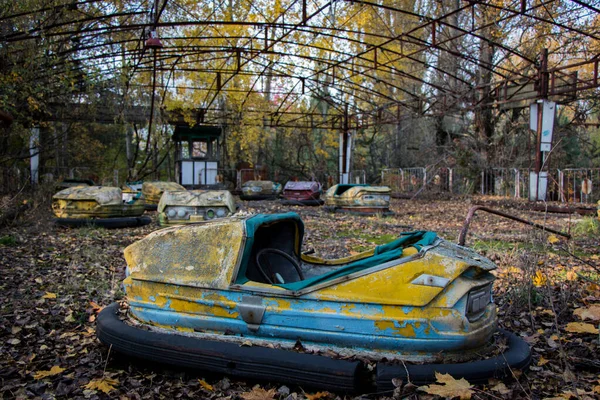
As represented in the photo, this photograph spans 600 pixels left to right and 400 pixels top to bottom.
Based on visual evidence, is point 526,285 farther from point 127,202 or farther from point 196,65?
point 196,65

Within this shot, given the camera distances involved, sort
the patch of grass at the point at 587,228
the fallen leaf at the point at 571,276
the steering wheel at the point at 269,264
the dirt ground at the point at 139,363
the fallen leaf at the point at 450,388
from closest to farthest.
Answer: the fallen leaf at the point at 450,388 → the dirt ground at the point at 139,363 → the steering wheel at the point at 269,264 → the fallen leaf at the point at 571,276 → the patch of grass at the point at 587,228

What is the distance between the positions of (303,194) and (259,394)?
12836 mm

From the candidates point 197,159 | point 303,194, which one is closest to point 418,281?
point 303,194

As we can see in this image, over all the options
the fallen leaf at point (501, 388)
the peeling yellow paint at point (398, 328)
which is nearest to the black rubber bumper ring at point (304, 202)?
the peeling yellow paint at point (398, 328)

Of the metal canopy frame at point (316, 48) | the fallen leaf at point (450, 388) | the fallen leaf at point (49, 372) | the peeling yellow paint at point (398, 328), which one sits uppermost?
the metal canopy frame at point (316, 48)

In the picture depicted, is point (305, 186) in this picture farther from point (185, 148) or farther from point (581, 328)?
point (581, 328)

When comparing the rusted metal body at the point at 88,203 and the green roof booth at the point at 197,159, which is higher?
the green roof booth at the point at 197,159

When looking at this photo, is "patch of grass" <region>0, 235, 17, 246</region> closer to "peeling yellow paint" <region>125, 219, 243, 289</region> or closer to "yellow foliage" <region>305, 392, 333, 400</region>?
"peeling yellow paint" <region>125, 219, 243, 289</region>

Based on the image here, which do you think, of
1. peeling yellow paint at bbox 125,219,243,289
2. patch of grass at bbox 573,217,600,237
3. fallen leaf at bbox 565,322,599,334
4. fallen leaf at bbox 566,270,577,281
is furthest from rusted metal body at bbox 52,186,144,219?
fallen leaf at bbox 565,322,599,334

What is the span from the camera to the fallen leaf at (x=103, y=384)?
237cm

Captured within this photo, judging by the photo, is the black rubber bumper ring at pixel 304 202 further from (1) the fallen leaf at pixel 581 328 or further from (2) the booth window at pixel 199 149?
(1) the fallen leaf at pixel 581 328

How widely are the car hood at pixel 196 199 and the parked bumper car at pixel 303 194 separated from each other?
6964 mm

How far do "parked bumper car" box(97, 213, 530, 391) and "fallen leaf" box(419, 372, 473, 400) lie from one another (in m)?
0.05

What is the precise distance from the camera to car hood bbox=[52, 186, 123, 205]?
8438 mm
